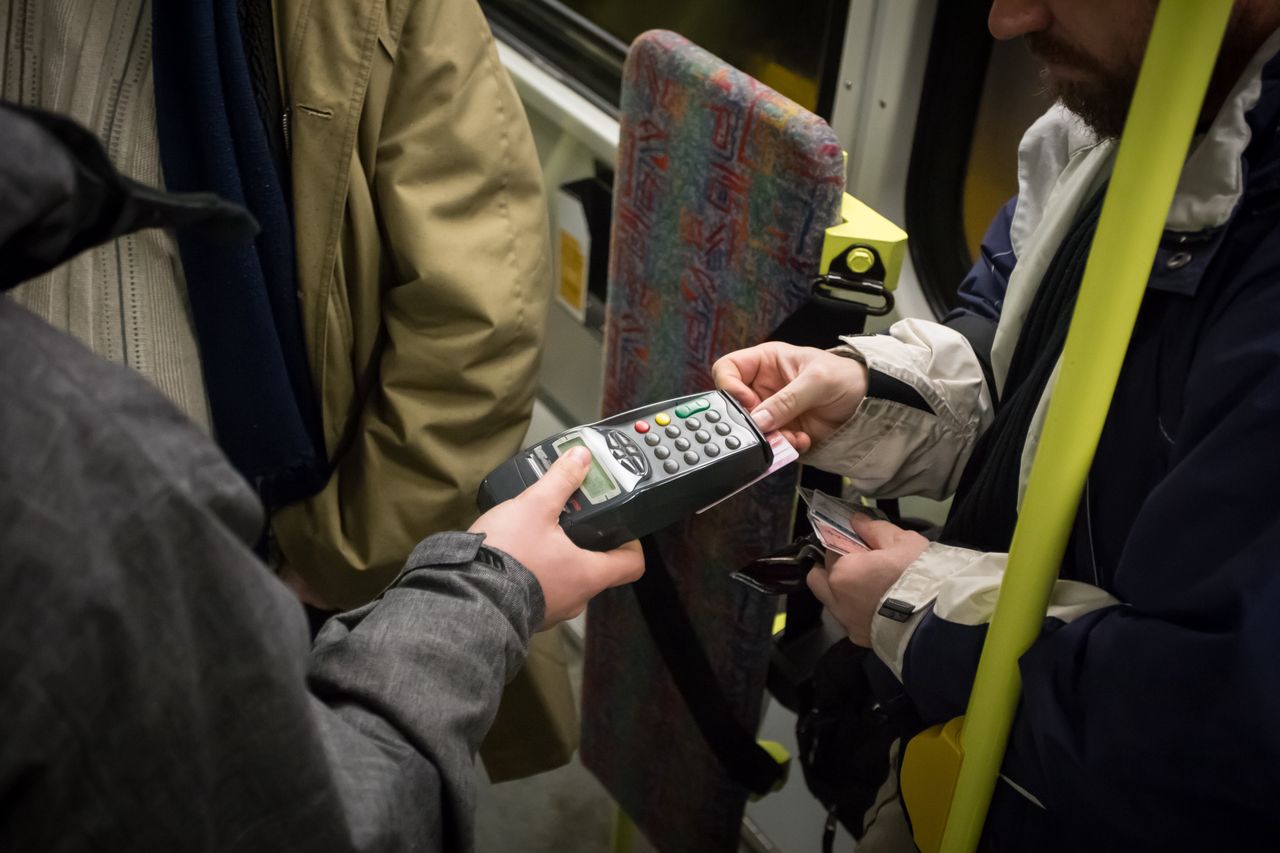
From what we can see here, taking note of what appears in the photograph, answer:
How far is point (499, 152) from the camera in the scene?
46.0 inches

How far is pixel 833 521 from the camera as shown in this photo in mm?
1026

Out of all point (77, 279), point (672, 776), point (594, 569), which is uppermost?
point (77, 279)

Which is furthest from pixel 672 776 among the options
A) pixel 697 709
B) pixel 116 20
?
pixel 116 20

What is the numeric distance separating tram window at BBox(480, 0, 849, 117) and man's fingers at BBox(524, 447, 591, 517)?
31.2 inches

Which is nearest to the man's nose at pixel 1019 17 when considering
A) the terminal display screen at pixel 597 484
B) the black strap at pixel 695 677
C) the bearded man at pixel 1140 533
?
the bearded man at pixel 1140 533

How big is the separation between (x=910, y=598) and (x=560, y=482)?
0.31m

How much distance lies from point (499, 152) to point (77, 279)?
442 millimetres

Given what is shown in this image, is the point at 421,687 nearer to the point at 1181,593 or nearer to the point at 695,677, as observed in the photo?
the point at 1181,593

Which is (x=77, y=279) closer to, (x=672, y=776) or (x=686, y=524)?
(x=686, y=524)

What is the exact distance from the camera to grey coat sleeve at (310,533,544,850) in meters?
0.60

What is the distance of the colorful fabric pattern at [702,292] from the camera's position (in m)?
1.05

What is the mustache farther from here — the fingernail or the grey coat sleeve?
the grey coat sleeve

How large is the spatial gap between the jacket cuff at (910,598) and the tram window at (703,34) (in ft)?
2.68

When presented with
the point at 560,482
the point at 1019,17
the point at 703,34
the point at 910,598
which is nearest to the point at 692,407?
the point at 560,482
